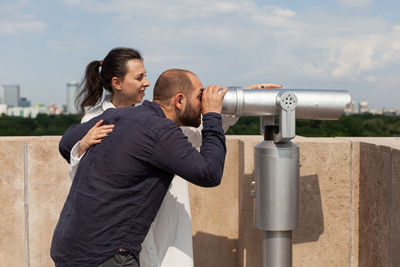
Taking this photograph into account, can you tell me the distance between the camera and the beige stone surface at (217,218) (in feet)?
11.6

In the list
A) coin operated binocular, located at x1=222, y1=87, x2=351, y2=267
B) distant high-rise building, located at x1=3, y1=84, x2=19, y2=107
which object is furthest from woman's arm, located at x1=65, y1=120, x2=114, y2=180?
distant high-rise building, located at x1=3, y1=84, x2=19, y2=107

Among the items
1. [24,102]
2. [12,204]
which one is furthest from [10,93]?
[12,204]

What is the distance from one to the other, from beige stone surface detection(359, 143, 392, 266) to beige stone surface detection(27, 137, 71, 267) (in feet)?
6.57

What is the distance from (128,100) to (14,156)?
43.0 inches

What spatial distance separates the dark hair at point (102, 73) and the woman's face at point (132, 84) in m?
0.03

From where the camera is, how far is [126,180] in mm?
1831

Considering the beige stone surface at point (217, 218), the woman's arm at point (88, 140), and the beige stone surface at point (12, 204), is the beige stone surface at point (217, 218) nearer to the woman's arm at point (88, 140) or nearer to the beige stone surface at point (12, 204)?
the beige stone surface at point (12, 204)

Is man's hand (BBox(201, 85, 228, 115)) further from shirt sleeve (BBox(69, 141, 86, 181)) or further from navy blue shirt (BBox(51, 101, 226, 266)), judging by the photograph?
shirt sleeve (BBox(69, 141, 86, 181))

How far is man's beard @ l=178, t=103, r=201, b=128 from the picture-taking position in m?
2.00

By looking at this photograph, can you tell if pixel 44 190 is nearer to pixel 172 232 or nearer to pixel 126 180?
pixel 172 232

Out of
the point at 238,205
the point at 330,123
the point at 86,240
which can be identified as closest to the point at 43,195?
the point at 238,205

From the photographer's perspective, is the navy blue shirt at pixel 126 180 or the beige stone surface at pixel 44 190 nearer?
the navy blue shirt at pixel 126 180

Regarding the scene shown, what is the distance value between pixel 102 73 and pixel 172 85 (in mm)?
1122

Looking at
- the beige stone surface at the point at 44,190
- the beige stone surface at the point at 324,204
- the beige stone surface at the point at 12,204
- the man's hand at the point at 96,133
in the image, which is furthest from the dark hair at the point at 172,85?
the beige stone surface at the point at 12,204
